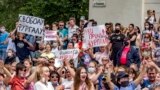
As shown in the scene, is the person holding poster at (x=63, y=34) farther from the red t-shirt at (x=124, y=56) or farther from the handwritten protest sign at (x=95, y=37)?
the handwritten protest sign at (x=95, y=37)

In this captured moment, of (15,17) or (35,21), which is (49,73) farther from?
(15,17)

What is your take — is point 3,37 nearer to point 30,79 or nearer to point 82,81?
point 30,79

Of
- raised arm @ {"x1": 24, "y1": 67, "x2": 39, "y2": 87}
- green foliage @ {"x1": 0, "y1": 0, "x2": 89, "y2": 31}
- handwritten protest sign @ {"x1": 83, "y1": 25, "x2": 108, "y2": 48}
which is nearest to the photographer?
raised arm @ {"x1": 24, "y1": 67, "x2": 39, "y2": 87}

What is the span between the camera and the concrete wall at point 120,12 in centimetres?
2827

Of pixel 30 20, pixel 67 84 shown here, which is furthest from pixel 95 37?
pixel 67 84

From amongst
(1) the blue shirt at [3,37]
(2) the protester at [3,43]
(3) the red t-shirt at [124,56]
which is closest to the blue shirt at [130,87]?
(3) the red t-shirt at [124,56]

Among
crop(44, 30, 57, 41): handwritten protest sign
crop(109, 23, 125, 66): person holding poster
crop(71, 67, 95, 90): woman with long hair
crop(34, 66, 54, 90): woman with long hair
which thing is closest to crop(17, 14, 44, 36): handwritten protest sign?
crop(44, 30, 57, 41): handwritten protest sign

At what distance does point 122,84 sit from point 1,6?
3444 centimetres

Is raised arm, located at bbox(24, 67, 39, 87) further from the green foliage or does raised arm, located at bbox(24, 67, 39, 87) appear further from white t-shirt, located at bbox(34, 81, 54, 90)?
the green foliage

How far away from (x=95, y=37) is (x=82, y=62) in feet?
2.64

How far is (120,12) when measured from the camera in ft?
94.5

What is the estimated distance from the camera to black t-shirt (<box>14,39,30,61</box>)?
2030cm

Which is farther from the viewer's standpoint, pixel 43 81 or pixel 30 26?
pixel 30 26

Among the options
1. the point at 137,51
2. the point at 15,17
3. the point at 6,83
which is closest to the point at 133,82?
the point at 6,83
